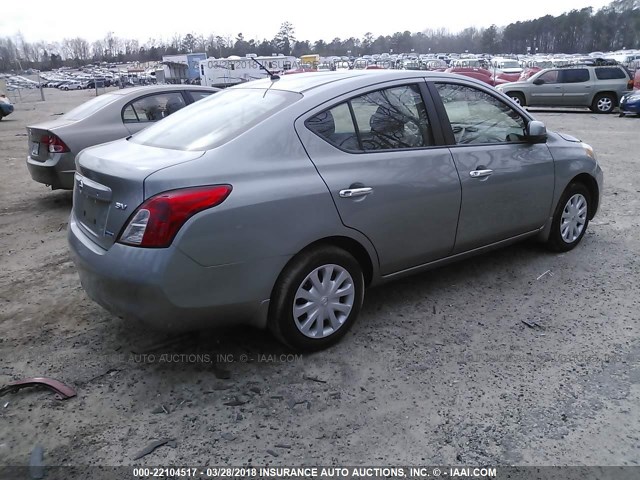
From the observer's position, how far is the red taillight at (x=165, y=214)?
267cm

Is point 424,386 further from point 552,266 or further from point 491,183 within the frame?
point 552,266

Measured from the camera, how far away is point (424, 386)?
300cm

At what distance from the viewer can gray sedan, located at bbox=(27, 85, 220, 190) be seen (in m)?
6.54

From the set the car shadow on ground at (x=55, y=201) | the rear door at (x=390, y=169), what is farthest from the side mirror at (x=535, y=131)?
the car shadow on ground at (x=55, y=201)

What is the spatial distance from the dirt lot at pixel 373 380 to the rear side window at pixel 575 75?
17144 mm

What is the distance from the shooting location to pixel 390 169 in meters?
3.45

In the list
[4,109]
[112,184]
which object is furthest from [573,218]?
[4,109]

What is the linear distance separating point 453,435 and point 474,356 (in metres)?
0.79

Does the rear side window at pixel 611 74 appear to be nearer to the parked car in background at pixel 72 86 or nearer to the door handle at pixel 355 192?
the door handle at pixel 355 192

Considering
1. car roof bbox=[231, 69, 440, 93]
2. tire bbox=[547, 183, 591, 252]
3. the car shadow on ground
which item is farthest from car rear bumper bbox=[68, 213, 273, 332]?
the car shadow on ground

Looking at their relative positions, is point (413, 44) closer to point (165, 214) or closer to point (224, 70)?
point (224, 70)

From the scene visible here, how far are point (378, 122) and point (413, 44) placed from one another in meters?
135

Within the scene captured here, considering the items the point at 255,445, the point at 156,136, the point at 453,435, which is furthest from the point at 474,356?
the point at 156,136

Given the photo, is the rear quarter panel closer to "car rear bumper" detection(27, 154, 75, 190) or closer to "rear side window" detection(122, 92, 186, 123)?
"car rear bumper" detection(27, 154, 75, 190)
